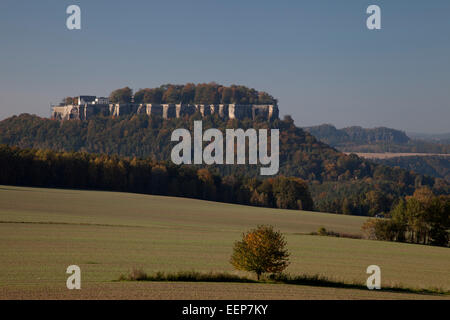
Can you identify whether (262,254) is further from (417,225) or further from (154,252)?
(417,225)

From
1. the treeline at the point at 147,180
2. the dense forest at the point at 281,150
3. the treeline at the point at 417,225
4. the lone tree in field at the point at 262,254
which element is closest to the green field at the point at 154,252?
the lone tree in field at the point at 262,254

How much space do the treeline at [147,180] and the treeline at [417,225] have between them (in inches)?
1683

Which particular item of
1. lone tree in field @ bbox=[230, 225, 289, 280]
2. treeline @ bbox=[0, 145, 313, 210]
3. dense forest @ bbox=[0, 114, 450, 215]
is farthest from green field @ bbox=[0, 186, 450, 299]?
dense forest @ bbox=[0, 114, 450, 215]

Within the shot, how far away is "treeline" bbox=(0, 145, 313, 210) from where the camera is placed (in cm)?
9188

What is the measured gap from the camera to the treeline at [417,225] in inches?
2218

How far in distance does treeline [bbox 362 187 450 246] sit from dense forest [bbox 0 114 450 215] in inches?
2070

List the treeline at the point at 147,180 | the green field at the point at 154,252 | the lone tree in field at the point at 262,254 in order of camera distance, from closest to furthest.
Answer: the green field at the point at 154,252
the lone tree in field at the point at 262,254
the treeline at the point at 147,180

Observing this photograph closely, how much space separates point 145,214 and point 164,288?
43498 millimetres

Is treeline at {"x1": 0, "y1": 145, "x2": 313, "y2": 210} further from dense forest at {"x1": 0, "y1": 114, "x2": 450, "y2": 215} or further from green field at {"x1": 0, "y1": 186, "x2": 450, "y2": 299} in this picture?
green field at {"x1": 0, "y1": 186, "x2": 450, "y2": 299}

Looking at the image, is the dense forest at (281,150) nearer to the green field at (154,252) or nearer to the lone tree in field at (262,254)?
the green field at (154,252)

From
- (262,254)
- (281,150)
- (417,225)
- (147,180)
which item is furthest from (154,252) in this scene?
(281,150)

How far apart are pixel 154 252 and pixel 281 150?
5286 inches

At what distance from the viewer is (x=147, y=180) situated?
336 ft
